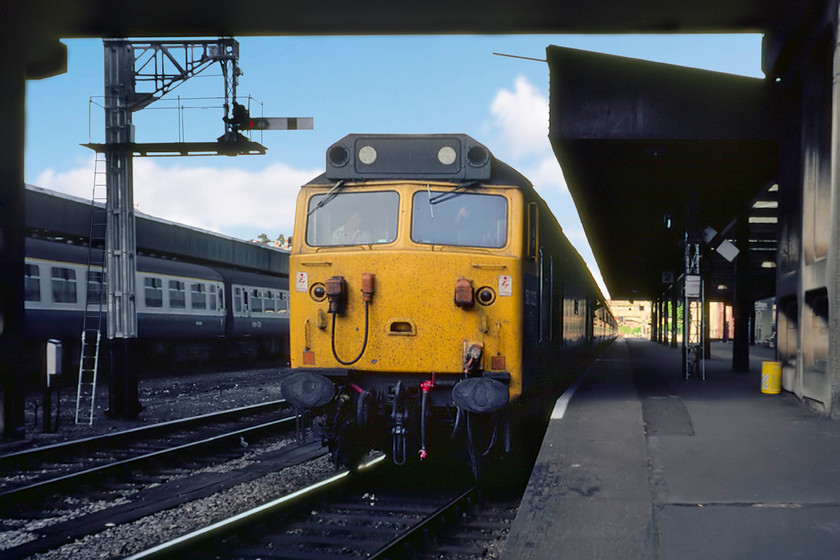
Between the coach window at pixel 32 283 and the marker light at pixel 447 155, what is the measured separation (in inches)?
485

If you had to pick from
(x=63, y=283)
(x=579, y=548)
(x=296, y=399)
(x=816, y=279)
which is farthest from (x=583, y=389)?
(x=63, y=283)

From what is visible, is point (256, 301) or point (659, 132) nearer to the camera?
point (659, 132)

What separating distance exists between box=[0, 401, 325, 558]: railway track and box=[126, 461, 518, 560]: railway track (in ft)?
3.90

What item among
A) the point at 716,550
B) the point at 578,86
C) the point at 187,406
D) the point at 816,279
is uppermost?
the point at 578,86

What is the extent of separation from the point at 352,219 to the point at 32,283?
11.9 meters

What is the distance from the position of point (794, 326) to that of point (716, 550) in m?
7.09

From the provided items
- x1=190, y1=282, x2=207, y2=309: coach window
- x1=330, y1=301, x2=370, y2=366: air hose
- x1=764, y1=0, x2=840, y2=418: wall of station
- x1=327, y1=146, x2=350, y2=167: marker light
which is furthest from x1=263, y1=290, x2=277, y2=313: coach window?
x1=330, y1=301, x2=370, y2=366: air hose

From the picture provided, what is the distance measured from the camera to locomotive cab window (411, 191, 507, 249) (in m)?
7.14

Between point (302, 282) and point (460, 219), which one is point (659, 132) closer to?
point (460, 219)

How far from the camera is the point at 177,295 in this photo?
22.3 metres

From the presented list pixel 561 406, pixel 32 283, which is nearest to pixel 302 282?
pixel 561 406

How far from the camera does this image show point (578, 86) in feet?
38.8

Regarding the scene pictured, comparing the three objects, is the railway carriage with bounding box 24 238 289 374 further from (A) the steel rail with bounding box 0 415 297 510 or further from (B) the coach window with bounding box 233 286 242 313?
(A) the steel rail with bounding box 0 415 297 510

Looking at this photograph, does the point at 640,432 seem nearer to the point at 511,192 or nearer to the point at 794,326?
the point at 511,192
